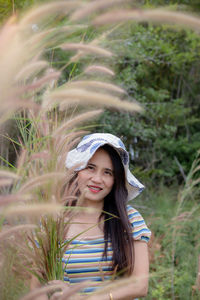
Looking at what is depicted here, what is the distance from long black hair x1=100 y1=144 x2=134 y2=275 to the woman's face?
4 centimetres

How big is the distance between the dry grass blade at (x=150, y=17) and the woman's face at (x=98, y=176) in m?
1.36

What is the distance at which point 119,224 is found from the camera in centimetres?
220

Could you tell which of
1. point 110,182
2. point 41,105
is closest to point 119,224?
point 110,182

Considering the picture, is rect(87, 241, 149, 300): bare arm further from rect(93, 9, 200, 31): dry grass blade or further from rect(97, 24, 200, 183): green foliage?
rect(97, 24, 200, 183): green foliage

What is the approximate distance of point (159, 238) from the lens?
15.0ft

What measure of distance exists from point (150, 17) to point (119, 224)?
1.57 meters

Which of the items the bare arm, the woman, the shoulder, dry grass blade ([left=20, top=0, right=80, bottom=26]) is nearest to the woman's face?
the woman

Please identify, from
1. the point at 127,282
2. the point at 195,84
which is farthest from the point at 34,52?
the point at 195,84

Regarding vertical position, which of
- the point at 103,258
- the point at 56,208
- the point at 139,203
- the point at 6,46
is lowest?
the point at 139,203

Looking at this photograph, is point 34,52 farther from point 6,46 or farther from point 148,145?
point 148,145

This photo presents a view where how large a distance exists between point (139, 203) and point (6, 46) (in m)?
4.58

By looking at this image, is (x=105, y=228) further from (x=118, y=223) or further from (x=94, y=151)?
(x=94, y=151)

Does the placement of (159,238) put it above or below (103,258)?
below

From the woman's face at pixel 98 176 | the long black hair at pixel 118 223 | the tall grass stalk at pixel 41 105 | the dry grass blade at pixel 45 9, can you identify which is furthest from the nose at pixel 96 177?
the dry grass blade at pixel 45 9
